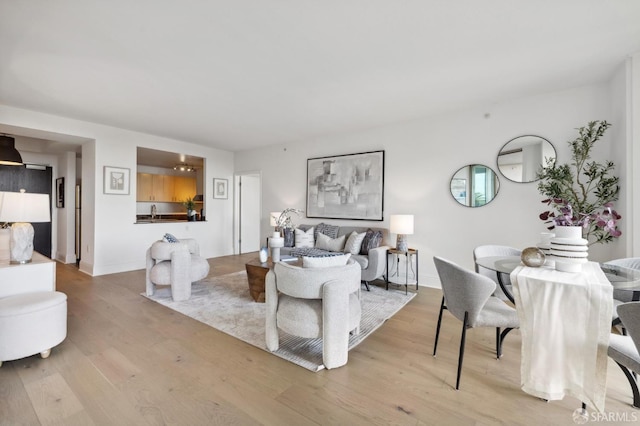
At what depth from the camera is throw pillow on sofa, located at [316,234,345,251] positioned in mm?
4707

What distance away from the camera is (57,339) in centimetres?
225

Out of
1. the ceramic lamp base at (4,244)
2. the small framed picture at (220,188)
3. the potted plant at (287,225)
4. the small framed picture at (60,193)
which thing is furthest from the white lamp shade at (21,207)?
the small framed picture at (60,193)

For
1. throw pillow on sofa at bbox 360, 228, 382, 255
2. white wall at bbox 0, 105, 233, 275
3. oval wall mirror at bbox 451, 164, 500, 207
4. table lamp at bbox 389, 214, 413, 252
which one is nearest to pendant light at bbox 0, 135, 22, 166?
white wall at bbox 0, 105, 233, 275

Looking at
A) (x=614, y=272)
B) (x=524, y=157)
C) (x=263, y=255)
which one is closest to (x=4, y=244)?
(x=263, y=255)

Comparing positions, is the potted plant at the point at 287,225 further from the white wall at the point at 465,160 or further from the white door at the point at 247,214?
the white door at the point at 247,214

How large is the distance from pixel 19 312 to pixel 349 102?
383 centimetres

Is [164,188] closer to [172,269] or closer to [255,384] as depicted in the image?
[172,269]

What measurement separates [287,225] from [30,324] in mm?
4041

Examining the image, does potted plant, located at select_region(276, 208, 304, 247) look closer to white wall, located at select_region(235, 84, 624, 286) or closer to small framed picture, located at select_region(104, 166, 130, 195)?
white wall, located at select_region(235, 84, 624, 286)

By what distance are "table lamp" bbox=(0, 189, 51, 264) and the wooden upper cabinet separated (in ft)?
19.5

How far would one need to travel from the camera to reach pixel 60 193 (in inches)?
237

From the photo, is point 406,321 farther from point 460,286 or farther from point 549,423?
point 549,423

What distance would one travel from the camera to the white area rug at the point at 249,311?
241 cm

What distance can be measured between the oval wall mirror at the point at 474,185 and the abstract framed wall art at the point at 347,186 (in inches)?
46.2
